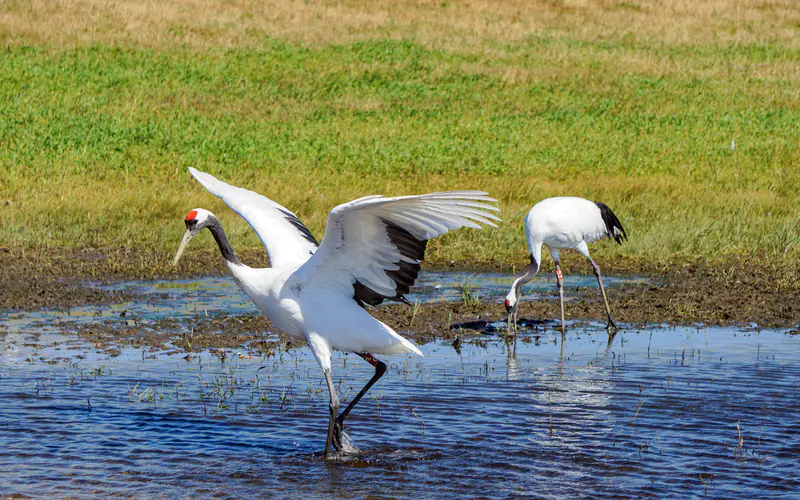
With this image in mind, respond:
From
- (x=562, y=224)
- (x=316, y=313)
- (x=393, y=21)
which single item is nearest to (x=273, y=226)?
(x=316, y=313)

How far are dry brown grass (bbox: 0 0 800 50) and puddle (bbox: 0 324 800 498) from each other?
981 inches

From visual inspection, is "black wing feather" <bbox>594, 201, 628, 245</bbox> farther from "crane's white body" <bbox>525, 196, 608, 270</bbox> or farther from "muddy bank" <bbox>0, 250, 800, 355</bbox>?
"muddy bank" <bbox>0, 250, 800, 355</bbox>

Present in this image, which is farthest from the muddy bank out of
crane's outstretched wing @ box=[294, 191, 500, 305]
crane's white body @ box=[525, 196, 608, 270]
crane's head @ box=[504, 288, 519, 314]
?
crane's outstretched wing @ box=[294, 191, 500, 305]

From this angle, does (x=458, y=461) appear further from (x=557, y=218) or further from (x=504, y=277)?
(x=504, y=277)

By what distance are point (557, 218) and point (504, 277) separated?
1929 millimetres

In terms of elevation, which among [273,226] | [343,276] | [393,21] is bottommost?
[343,276]

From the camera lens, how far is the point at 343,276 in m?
6.52

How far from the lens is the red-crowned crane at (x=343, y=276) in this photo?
5.90 m

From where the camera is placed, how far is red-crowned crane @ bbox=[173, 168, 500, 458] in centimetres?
590

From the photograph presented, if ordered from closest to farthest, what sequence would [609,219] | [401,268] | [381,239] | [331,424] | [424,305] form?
[381,239] < [401,268] < [331,424] < [424,305] < [609,219]

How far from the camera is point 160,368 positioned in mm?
8336

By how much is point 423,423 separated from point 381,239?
61.0 inches

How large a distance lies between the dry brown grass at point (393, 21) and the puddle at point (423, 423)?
2491cm

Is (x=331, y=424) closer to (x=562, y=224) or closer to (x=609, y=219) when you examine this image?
(x=562, y=224)
